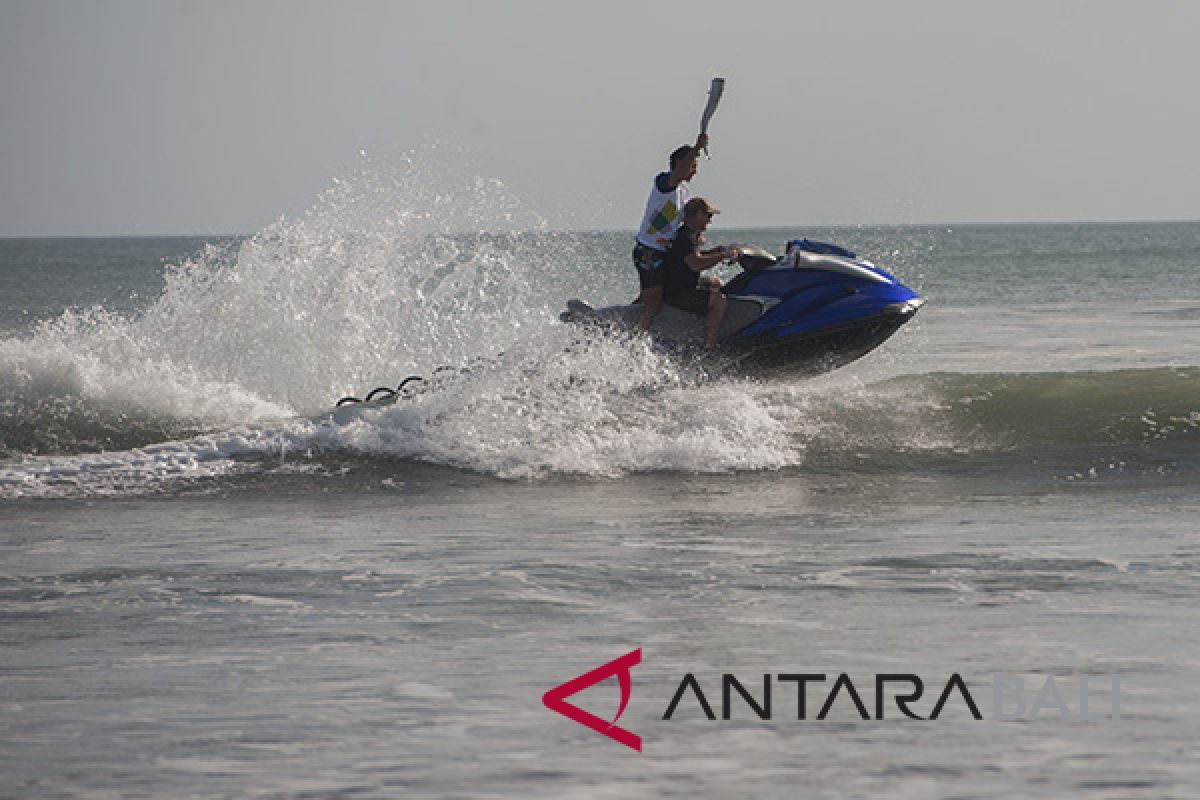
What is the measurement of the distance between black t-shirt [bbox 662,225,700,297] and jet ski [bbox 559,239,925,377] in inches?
7.2

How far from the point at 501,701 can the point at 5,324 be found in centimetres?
2657

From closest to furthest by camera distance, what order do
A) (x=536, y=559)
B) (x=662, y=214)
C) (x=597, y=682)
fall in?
(x=597, y=682) < (x=536, y=559) < (x=662, y=214)

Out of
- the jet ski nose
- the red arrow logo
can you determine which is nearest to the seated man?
the jet ski nose

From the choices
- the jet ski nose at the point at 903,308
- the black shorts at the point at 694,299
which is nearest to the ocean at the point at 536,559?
the black shorts at the point at 694,299

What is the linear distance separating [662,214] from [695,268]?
16.4 inches

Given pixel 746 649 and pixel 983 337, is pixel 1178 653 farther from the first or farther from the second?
pixel 983 337

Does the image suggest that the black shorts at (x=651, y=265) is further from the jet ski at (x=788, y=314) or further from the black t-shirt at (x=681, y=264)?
the jet ski at (x=788, y=314)

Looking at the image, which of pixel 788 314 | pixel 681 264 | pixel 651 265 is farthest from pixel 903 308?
pixel 651 265

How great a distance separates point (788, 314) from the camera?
10.3 metres

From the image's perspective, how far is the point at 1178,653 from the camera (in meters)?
5.09

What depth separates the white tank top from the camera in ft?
32.8

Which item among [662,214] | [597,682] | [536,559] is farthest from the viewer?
[662,214]

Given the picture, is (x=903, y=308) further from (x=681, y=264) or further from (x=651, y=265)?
(x=651, y=265)

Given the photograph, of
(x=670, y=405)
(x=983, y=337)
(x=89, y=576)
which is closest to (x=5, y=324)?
(x=983, y=337)
